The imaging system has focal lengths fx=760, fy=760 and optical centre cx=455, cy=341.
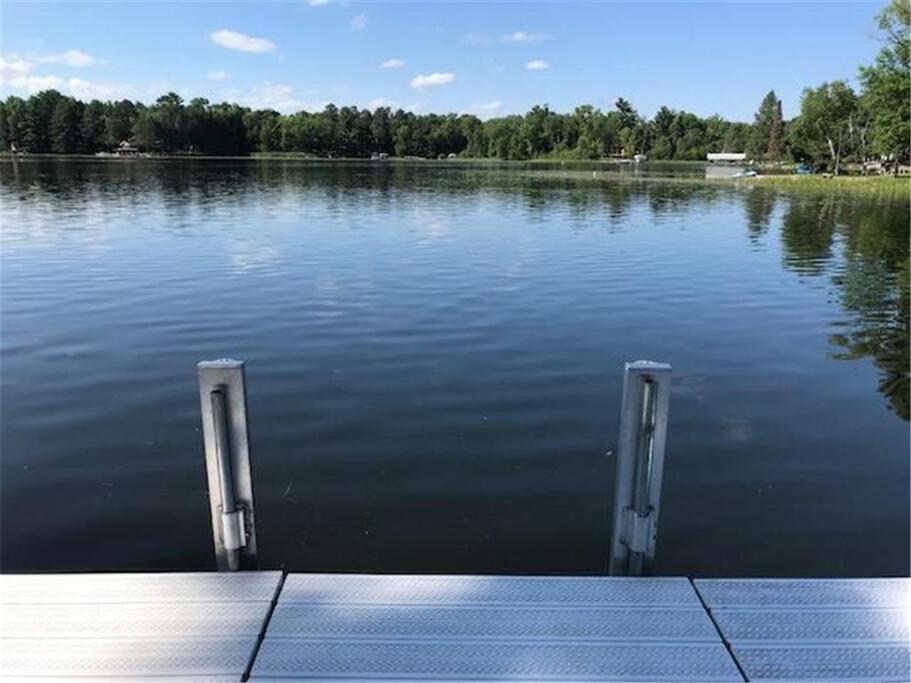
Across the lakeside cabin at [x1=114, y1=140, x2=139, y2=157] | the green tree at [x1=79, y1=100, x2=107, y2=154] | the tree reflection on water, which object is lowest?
the tree reflection on water

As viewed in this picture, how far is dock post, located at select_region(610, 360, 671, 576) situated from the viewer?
347cm

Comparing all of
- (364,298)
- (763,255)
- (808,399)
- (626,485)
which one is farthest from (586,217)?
(626,485)

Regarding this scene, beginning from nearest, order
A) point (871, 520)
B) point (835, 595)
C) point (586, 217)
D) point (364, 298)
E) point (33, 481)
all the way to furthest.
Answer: point (835, 595)
point (871, 520)
point (33, 481)
point (364, 298)
point (586, 217)

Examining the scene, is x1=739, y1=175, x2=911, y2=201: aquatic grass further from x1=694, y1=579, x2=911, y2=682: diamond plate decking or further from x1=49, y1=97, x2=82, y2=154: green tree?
x1=49, y1=97, x2=82, y2=154: green tree

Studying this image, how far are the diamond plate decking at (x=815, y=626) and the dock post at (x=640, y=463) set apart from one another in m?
0.34

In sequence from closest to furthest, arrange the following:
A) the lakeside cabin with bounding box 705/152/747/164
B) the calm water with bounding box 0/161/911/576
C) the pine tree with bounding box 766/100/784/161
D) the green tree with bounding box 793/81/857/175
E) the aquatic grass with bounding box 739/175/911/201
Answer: the calm water with bounding box 0/161/911/576 → the aquatic grass with bounding box 739/175/911/201 → the green tree with bounding box 793/81/857/175 → the pine tree with bounding box 766/100/784/161 → the lakeside cabin with bounding box 705/152/747/164

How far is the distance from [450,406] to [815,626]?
4.86 m

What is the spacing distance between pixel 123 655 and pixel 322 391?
17.3 feet

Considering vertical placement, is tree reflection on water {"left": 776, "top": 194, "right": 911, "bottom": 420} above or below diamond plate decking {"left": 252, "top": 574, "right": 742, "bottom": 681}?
below

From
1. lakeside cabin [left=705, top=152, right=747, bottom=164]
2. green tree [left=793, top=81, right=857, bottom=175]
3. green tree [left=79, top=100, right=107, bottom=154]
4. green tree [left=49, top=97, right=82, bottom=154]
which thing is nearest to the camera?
green tree [left=793, top=81, right=857, bottom=175]

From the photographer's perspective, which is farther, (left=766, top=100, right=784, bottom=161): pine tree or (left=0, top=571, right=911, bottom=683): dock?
(left=766, top=100, right=784, bottom=161): pine tree

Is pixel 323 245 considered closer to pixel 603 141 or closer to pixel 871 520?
pixel 871 520

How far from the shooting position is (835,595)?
139 inches

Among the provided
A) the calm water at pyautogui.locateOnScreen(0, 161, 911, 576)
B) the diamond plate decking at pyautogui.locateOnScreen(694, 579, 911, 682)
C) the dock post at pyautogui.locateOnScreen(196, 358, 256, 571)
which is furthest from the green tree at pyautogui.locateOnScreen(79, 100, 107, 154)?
the diamond plate decking at pyautogui.locateOnScreen(694, 579, 911, 682)
